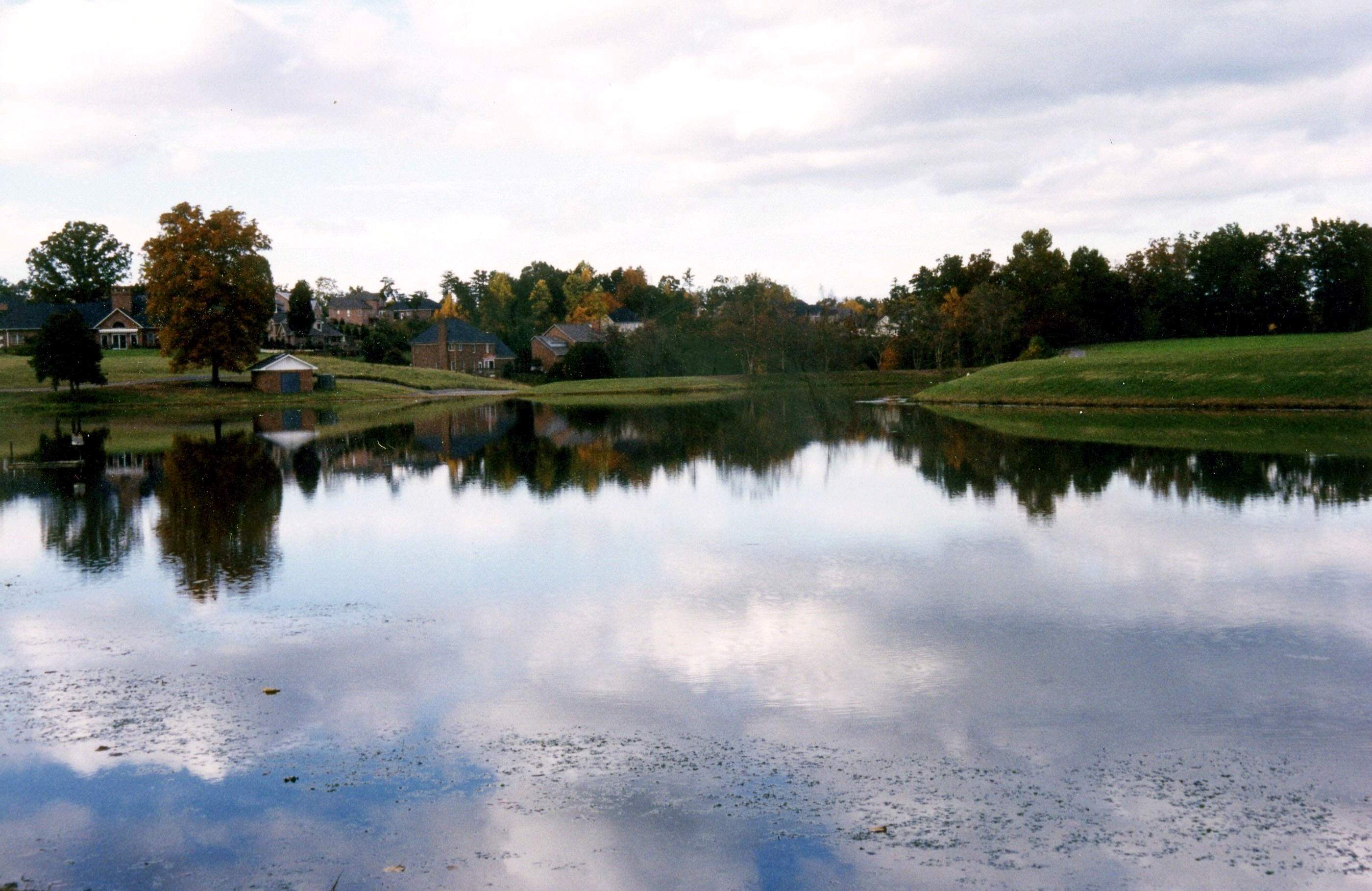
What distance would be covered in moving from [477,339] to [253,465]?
107837 millimetres

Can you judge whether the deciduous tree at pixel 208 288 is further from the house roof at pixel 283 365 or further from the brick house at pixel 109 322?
the brick house at pixel 109 322

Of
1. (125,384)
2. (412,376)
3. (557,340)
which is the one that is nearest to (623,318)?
(557,340)

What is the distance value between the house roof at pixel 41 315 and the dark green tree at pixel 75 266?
42.9 feet

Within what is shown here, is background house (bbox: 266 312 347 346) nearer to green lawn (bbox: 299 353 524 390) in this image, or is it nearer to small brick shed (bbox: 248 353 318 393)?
green lawn (bbox: 299 353 524 390)

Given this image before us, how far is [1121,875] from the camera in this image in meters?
7.80

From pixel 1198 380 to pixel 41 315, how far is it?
114454mm

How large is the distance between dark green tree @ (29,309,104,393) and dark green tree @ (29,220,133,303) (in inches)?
2932

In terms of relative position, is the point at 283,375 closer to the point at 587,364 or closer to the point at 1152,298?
the point at 587,364

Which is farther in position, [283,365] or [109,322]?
[109,322]

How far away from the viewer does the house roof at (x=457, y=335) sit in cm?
13812

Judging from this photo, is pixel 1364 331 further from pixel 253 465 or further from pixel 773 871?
pixel 773 871

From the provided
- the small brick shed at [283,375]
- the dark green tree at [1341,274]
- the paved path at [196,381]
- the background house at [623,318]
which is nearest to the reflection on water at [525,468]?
the paved path at [196,381]

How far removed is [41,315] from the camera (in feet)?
406

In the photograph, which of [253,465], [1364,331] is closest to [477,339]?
[1364,331]
